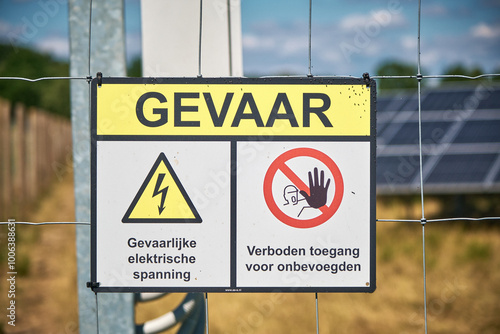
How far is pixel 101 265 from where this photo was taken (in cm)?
179

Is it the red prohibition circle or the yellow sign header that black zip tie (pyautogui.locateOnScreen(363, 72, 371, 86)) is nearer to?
the yellow sign header

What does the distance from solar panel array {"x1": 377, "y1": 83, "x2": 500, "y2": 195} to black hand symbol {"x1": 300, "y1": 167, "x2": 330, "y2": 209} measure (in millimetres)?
5473

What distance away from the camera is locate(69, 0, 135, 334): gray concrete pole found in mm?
1862

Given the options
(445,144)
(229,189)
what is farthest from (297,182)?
(445,144)

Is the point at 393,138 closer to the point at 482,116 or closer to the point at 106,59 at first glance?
the point at 482,116

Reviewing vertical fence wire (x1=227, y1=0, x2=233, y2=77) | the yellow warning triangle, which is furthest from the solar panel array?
the yellow warning triangle

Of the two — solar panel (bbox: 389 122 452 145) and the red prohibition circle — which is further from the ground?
solar panel (bbox: 389 122 452 145)

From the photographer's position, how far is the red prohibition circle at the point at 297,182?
5.90 feet

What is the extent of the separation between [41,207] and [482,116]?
28.9ft

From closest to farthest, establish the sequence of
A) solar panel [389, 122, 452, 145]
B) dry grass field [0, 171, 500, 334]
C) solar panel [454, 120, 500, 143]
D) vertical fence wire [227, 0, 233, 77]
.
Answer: vertical fence wire [227, 0, 233, 77] → dry grass field [0, 171, 500, 334] → solar panel [454, 120, 500, 143] → solar panel [389, 122, 452, 145]

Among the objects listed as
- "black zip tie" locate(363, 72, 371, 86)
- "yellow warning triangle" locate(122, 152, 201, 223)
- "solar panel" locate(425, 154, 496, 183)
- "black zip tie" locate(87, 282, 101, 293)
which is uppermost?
"black zip tie" locate(363, 72, 371, 86)

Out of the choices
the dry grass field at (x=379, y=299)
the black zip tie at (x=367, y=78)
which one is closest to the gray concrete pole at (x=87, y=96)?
the black zip tie at (x=367, y=78)

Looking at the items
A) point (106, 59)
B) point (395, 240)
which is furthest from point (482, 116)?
point (106, 59)

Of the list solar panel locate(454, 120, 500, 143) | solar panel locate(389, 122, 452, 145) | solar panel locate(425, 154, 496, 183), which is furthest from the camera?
solar panel locate(389, 122, 452, 145)
